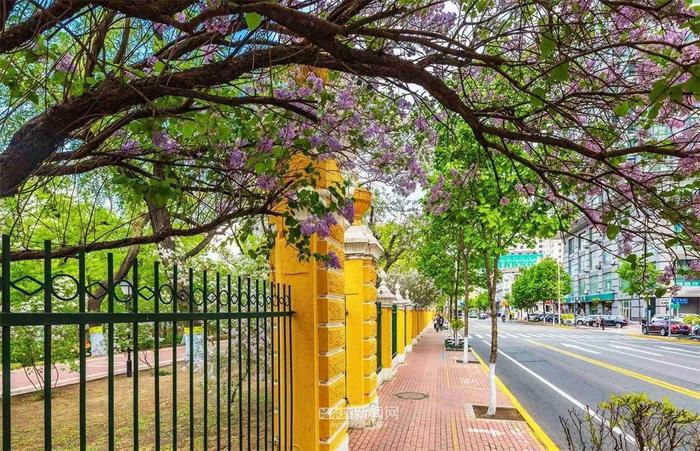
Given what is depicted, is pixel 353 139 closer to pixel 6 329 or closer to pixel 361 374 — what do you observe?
pixel 6 329

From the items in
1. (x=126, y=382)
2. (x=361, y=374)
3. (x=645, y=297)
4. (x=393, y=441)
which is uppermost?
(x=645, y=297)

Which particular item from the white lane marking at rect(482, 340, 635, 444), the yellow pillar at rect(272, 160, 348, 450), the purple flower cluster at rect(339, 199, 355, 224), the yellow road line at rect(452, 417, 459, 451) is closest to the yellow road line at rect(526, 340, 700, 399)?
the white lane marking at rect(482, 340, 635, 444)

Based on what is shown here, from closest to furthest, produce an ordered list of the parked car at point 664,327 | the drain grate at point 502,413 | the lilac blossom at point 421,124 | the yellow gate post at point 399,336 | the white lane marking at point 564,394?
the lilac blossom at point 421,124 → the white lane marking at point 564,394 → the drain grate at point 502,413 → the yellow gate post at point 399,336 → the parked car at point 664,327

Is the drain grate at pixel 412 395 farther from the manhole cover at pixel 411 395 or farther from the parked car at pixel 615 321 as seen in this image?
the parked car at pixel 615 321

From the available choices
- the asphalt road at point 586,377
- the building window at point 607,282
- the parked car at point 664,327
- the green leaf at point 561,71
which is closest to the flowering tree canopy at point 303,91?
the green leaf at point 561,71

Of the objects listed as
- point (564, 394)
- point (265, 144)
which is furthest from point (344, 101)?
point (564, 394)

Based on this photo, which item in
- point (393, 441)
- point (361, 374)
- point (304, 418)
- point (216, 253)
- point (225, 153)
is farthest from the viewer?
point (216, 253)

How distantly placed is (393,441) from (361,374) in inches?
47.0

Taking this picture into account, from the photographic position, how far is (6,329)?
1635 mm

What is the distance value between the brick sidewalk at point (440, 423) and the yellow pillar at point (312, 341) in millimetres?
3209

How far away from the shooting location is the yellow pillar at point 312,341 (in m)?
4.79

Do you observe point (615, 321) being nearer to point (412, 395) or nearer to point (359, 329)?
point (412, 395)

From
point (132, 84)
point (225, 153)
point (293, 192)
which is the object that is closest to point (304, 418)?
point (293, 192)

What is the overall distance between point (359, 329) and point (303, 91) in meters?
5.86
